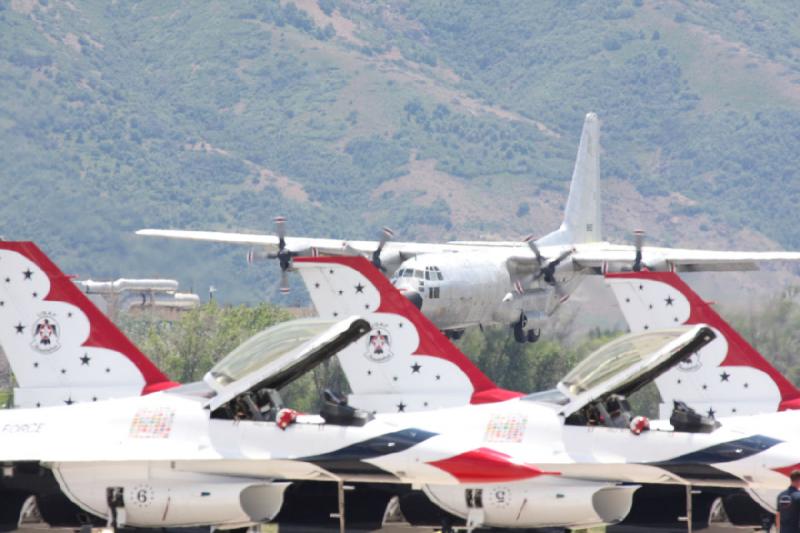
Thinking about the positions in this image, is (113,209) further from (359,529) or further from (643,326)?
(359,529)

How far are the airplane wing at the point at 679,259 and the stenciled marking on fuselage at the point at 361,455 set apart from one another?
40.9m

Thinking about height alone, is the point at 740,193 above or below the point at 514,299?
above

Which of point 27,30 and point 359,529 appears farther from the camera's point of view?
point 27,30

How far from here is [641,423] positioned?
21.1 m

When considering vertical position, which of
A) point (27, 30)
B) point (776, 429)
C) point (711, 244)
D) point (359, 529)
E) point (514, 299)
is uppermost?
point (27, 30)

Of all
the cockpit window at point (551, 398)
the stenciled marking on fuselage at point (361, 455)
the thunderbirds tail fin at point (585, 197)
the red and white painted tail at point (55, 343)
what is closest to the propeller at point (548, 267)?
the thunderbirds tail fin at point (585, 197)

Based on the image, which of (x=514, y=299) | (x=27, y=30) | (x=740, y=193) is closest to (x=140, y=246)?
(x=514, y=299)

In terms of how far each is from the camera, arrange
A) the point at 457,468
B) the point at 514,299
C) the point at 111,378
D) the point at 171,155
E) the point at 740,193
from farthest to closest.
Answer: the point at 740,193 → the point at 171,155 → the point at 514,299 → the point at 111,378 → the point at 457,468

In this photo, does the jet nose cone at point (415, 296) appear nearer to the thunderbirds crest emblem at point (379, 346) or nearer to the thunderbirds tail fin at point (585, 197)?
the thunderbirds tail fin at point (585, 197)

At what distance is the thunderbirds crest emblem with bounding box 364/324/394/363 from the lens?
2649 centimetres

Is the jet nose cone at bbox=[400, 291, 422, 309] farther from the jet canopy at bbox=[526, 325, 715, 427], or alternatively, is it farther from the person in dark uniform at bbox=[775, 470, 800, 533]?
the person in dark uniform at bbox=[775, 470, 800, 533]

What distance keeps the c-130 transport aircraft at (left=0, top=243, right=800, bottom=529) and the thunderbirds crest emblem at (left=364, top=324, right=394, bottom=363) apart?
4911mm

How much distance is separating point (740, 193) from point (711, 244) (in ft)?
57.7

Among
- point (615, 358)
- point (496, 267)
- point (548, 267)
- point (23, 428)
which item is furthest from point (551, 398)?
point (548, 267)
